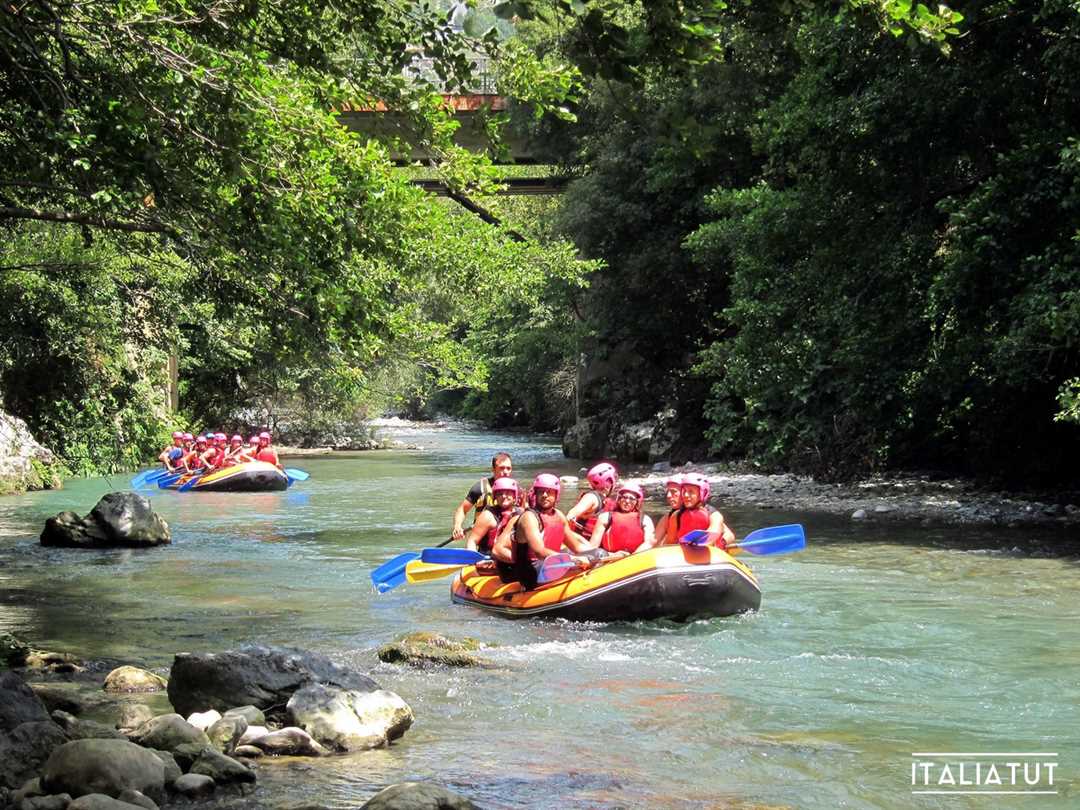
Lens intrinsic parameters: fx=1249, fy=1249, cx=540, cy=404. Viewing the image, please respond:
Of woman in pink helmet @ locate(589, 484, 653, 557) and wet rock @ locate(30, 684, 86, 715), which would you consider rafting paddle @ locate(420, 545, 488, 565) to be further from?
wet rock @ locate(30, 684, 86, 715)

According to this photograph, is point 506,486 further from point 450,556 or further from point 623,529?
point 623,529

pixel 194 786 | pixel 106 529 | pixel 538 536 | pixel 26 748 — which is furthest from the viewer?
pixel 106 529

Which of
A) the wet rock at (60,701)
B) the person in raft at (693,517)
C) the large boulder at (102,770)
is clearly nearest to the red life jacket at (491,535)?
the person in raft at (693,517)

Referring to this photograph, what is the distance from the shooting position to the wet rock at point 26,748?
539 cm

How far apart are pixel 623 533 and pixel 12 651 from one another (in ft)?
15.9

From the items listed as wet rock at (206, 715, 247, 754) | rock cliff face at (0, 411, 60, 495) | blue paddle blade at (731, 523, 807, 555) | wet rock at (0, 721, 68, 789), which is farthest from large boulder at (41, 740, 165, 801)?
rock cliff face at (0, 411, 60, 495)

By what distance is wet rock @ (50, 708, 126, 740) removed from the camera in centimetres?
592

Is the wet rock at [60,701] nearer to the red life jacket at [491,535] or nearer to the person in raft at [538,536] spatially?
the person in raft at [538,536]

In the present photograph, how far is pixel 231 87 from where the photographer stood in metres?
8.23

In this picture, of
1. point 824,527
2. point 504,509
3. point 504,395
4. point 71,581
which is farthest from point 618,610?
point 504,395

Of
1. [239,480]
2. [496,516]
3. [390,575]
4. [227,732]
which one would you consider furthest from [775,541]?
[239,480]

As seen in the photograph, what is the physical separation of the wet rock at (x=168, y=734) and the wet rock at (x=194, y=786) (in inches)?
16.1

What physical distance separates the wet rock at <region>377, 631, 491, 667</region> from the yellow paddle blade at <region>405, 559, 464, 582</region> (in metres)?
2.23

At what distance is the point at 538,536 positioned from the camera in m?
10.2
